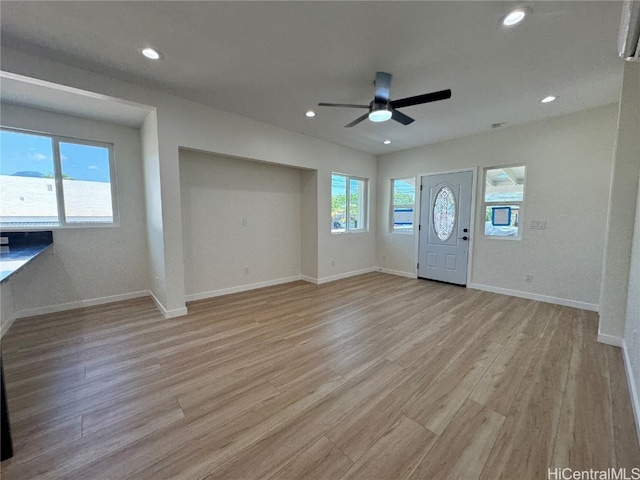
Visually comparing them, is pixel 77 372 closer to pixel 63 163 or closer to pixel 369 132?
pixel 63 163

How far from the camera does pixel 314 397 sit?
1.86m

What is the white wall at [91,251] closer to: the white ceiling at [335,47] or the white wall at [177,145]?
the white wall at [177,145]

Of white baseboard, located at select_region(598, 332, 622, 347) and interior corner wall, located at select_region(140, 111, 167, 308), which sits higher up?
interior corner wall, located at select_region(140, 111, 167, 308)

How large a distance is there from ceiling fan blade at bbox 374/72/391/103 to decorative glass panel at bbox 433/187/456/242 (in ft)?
9.52

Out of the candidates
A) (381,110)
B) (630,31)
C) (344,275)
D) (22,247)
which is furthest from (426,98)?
(22,247)

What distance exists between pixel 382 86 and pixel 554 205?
327cm

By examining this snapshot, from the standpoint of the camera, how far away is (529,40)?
2.08 m

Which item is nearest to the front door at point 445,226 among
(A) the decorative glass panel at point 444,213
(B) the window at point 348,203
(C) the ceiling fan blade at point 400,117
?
(A) the decorative glass panel at point 444,213

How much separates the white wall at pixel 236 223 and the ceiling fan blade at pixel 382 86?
249 cm

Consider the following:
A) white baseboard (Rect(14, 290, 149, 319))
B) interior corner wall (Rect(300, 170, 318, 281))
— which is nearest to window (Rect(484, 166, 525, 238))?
interior corner wall (Rect(300, 170, 318, 281))

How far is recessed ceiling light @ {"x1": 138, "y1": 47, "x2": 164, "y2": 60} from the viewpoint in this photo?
2.24 meters

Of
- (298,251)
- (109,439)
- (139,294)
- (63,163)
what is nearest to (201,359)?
(109,439)

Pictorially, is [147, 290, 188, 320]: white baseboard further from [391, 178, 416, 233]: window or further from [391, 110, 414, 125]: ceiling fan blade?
[391, 178, 416, 233]: window

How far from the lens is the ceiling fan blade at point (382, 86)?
2.57 m
